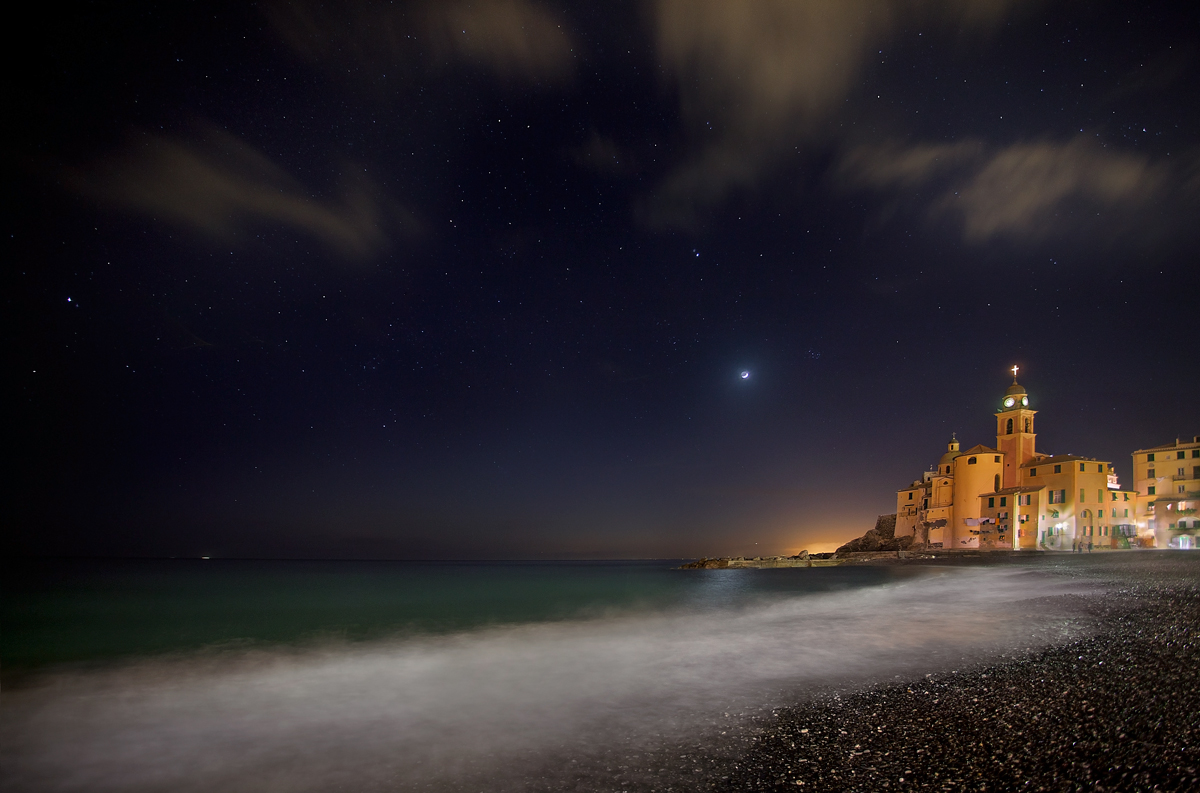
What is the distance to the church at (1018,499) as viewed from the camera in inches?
1897

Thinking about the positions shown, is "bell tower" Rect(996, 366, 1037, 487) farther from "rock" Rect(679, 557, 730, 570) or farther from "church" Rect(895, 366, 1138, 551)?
"rock" Rect(679, 557, 730, 570)

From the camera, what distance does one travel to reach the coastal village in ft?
154

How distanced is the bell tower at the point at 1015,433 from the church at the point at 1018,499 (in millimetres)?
80

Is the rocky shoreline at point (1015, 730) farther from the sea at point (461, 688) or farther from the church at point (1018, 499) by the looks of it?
the church at point (1018, 499)

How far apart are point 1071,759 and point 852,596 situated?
69.9 feet

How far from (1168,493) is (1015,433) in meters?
11.6

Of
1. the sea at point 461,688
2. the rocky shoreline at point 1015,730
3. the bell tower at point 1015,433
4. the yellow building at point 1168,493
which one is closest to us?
the rocky shoreline at point 1015,730

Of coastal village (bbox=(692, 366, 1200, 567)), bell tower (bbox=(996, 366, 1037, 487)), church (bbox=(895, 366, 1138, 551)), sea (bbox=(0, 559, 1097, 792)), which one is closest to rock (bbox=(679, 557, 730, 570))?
coastal village (bbox=(692, 366, 1200, 567))

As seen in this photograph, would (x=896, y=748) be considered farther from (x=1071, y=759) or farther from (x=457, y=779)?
(x=457, y=779)

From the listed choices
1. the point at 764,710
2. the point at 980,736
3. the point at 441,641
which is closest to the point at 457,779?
the point at 764,710

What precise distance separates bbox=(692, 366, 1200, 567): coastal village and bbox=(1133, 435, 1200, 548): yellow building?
0.22 ft

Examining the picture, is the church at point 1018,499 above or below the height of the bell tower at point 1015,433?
below

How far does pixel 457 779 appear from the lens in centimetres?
561

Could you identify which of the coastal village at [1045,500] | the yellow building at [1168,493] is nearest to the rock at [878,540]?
the coastal village at [1045,500]
